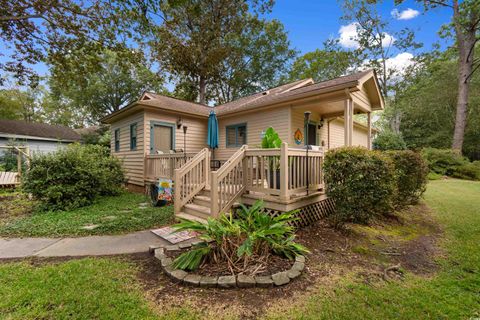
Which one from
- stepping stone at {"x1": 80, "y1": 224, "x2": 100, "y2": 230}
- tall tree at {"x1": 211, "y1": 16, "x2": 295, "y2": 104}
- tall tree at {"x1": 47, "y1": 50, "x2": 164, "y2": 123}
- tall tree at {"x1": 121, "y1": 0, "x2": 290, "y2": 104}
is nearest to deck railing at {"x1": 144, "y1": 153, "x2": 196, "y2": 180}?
stepping stone at {"x1": 80, "y1": 224, "x2": 100, "y2": 230}

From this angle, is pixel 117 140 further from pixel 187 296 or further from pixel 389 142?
pixel 389 142

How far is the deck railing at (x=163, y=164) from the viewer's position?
20.8 ft

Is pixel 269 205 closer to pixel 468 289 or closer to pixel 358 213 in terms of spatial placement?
pixel 358 213

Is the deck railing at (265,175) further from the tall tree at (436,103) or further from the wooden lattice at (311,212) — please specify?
the tall tree at (436,103)

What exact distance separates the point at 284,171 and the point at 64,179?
610cm

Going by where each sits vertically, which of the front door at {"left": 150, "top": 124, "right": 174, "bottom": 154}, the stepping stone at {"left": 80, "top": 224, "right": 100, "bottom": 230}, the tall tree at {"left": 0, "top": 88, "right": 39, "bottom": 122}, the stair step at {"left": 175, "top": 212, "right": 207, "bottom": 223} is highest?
the tall tree at {"left": 0, "top": 88, "right": 39, "bottom": 122}

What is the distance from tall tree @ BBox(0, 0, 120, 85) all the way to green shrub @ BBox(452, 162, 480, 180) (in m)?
18.7

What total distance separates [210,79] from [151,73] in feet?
18.4

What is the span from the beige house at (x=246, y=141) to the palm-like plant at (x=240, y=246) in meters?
0.99

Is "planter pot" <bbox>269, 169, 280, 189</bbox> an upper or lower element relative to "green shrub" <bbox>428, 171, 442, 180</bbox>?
upper

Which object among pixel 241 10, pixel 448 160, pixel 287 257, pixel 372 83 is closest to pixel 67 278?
pixel 287 257

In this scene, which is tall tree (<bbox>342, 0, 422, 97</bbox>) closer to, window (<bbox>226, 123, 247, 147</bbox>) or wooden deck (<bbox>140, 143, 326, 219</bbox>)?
window (<bbox>226, 123, 247, 147</bbox>)

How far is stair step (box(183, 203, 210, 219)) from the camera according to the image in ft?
14.7

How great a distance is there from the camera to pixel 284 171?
3.90 m
